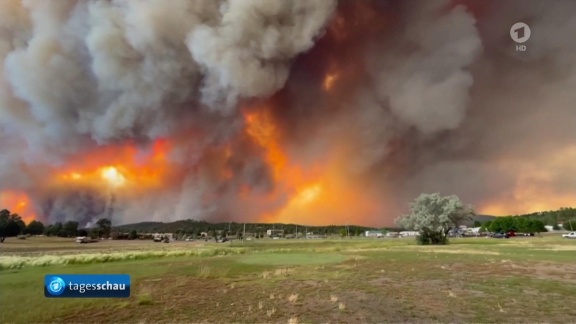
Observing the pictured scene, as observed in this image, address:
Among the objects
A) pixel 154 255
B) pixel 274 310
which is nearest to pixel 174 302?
pixel 274 310

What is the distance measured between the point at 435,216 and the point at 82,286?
73.5 metres

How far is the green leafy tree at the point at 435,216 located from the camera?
235 ft

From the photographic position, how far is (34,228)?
74.6 feet

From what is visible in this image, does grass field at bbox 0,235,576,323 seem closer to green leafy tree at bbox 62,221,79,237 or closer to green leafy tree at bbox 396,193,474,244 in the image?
green leafy tree at bbox 62,221,79,237

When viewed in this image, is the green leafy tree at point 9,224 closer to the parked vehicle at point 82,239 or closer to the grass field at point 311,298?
the grass field at point 311,298

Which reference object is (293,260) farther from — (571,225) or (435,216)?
A: (571,225)

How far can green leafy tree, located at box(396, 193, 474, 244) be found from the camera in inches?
2825

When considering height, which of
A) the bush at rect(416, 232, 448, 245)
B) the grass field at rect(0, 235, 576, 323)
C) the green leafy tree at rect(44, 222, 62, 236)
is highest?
the green leafy tree at rect(44, 222, 62, 236)

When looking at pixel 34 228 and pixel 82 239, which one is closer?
pixel 34 228

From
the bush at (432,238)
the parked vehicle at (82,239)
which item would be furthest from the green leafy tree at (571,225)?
the parked vehicle at (82,239)

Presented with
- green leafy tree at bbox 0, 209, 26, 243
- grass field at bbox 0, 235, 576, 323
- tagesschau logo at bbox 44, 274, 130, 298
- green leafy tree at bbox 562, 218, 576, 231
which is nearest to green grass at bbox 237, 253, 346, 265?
grass field at bbox 0, 235, 576, 323

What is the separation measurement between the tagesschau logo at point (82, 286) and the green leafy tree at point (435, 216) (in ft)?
231

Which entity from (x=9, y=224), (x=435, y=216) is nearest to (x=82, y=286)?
(x=9, y=224)

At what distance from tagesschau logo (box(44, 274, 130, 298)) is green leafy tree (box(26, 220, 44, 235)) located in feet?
39.2
